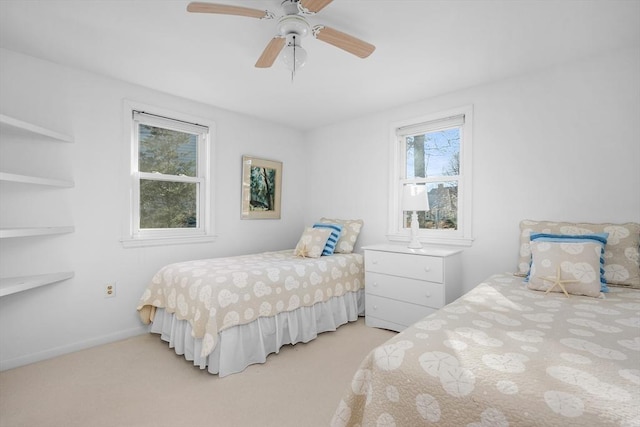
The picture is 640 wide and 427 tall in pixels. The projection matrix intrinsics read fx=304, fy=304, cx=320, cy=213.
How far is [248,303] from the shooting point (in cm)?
231

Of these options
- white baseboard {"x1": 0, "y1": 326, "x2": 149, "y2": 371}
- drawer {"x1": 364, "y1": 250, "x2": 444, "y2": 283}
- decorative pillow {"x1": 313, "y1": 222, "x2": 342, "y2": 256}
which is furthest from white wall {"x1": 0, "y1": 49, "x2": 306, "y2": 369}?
drawer {"x1": 364, "y1": 250, "x2": 444, "y2": 283}

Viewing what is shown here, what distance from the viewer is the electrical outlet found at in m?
2.74

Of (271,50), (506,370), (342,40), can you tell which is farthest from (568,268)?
(271,50)

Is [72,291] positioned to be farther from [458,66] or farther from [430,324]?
[458,66]

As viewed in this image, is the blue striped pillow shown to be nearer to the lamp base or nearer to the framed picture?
the lamp base

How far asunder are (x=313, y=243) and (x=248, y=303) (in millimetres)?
1205

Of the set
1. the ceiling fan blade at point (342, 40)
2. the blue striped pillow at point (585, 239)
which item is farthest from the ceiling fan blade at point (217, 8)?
the blue striped pillow at point (585, 239)

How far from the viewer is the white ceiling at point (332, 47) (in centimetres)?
186

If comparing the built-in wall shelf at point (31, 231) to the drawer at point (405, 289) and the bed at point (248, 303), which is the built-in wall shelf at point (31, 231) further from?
the drawer at point (405, 289)

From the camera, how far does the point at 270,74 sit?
2719mm

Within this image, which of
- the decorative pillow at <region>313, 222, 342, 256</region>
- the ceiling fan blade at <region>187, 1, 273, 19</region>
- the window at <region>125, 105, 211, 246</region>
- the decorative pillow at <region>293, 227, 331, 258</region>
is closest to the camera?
the ceiling fan blade at <region>187, 1, 273, 19</region>

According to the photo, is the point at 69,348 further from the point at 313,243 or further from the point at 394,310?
the point at 394,310

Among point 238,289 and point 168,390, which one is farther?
point 238,289

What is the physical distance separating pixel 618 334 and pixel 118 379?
2.85 m
